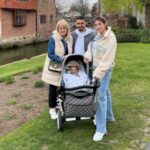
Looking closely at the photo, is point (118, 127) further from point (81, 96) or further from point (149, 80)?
point (149, 80)

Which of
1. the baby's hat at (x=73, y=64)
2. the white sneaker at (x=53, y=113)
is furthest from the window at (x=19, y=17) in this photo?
the baby's hat at (x=73, y=64)

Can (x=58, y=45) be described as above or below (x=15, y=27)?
above

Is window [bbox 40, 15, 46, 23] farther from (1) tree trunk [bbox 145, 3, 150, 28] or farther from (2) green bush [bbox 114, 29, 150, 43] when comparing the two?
(2) green bush [bbox 114, 29, 150, 43]

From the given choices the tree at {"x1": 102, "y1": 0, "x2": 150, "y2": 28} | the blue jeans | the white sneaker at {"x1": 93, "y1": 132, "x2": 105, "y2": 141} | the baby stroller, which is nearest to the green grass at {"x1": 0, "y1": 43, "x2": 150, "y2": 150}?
the white sneaker at {"x1": 93, "y1": 132, "x2": 105, "y2": 141}

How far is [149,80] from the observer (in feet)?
31.3

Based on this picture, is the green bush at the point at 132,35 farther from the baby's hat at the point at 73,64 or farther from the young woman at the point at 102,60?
the young woman at the point at 102,60

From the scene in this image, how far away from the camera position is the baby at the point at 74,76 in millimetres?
5648

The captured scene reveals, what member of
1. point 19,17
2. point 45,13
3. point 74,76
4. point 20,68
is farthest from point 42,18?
point 74,76

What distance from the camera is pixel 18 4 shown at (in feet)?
121

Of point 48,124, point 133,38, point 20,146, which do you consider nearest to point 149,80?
point 48,124

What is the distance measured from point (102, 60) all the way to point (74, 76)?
24.9 inches

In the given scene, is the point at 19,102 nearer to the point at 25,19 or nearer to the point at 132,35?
the point at 132,35

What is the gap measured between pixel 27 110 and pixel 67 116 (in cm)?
181

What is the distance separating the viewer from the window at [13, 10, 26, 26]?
3712 cm
